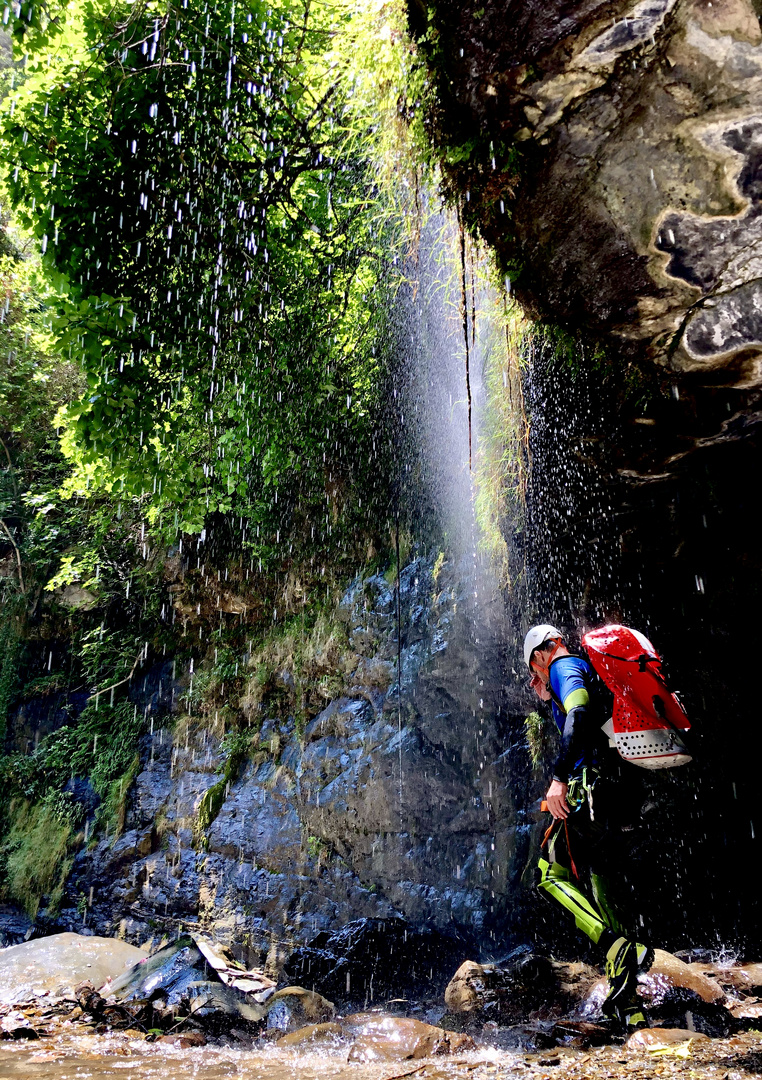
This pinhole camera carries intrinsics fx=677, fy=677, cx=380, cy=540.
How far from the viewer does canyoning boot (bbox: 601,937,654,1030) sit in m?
3.38

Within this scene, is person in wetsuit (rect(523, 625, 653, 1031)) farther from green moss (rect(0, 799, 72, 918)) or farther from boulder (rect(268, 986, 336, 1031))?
green moss (rect(0, 799, 72, 918))

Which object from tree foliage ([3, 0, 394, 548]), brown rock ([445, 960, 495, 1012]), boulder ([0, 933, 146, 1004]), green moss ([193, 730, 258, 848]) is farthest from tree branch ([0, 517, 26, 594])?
brown rock ([445, 960, 495, 1012])

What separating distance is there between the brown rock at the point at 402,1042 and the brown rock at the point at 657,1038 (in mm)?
1022

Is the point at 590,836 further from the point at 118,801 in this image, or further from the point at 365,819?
the point at 118,801

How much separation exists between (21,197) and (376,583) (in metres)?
5.34

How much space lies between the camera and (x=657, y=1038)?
3.12 meters

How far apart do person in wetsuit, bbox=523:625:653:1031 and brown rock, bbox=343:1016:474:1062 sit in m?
0.91

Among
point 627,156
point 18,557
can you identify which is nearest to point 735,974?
point 627,156

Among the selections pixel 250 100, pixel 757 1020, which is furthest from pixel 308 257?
pixel 757 1020

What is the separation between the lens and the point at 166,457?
249 inches

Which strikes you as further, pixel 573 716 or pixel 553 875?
pixel 553 875

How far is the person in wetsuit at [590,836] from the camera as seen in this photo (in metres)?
3.43

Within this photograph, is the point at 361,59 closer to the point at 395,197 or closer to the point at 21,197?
the point at 395,197

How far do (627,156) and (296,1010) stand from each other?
18.8 ft
